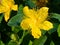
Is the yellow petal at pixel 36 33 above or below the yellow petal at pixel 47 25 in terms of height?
below

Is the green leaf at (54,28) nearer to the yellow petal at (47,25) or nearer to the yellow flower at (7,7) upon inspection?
the yellow petal at (47,25)

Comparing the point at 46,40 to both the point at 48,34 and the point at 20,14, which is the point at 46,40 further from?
the point at 20,14

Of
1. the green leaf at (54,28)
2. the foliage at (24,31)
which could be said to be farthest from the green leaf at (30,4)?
the green leaf at (54,28)

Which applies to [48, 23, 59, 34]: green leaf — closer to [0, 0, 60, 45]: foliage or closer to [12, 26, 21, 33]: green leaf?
[0, 0, 60, 45]: foliage

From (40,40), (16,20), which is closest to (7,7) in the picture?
(16,20)

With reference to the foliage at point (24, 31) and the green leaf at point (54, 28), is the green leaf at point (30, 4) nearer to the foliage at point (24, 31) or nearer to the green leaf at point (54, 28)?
the foliage at point (24, 31)

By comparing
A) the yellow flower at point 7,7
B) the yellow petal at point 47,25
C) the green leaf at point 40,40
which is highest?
the yellow flower at point 7,7

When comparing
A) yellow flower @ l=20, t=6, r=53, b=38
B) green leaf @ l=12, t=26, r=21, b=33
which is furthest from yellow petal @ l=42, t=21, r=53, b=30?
green leaf @ l=12, t=26, r=21, b=33
